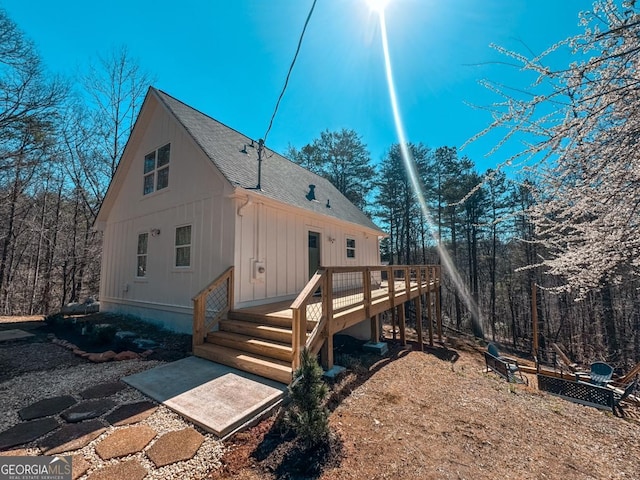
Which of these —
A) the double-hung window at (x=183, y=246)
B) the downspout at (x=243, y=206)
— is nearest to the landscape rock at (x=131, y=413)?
the downspout at (x=243, y=206)

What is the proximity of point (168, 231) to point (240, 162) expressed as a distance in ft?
8.87

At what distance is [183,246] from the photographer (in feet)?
23.2

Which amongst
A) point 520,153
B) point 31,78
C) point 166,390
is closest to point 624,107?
point 520,153

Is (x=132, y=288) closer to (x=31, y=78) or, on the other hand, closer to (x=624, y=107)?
(x=31, y=78)

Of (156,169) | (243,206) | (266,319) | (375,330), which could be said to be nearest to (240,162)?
(243,206)

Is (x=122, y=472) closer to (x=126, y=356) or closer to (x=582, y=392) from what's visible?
(x=126, y=356)

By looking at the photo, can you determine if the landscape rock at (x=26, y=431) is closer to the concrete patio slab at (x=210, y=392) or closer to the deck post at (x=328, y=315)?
the concrete patio slab at (x=210, y=392)

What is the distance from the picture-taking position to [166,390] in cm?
365

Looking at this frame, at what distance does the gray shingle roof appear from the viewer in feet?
21.7

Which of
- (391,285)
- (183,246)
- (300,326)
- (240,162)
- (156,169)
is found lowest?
(300,326)

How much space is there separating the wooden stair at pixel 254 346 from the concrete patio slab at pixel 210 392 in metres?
0.13

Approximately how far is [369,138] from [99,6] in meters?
17.9

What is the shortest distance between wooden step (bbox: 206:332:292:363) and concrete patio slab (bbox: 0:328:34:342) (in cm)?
485

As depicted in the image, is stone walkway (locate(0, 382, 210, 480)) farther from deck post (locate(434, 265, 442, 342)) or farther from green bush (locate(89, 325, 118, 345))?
deck post (locate(434, 265, 442, 342))
